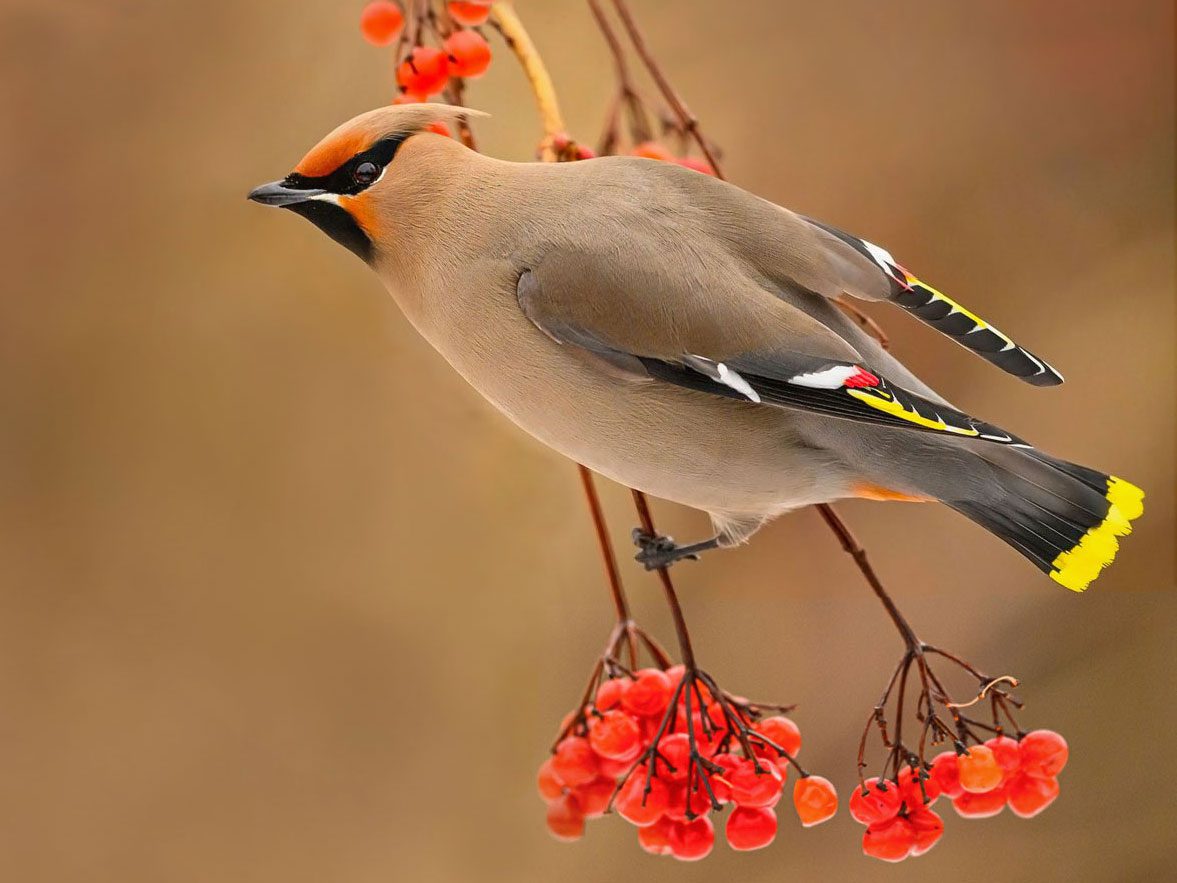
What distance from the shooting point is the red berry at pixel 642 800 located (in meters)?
1.51

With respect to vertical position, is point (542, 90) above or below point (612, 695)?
above

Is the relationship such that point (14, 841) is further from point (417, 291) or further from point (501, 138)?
point (417, 291)

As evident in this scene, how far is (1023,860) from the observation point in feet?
9.77

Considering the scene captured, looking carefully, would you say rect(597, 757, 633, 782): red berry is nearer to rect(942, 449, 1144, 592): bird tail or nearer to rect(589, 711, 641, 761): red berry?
rect(589, 711, 641, 761): red berry

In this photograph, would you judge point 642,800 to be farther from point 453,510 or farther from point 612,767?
point 453,510

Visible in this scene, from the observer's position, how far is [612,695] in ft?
5.14

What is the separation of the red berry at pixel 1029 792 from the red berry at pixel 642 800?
1.21ft

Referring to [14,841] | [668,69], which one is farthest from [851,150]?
[14,841]

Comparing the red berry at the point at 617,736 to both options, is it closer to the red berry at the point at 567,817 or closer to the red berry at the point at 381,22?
the red berry at the point at 567,817

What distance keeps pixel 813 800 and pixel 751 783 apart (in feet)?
0.24

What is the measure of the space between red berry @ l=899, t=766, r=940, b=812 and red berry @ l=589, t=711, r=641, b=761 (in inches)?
10.8

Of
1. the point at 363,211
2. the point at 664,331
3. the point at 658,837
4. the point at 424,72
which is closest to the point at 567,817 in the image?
the point at 658,837

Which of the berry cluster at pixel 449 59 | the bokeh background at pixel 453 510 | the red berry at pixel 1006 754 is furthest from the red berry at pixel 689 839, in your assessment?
the bokeh background at pixel 453 510

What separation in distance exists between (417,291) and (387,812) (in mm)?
1941
